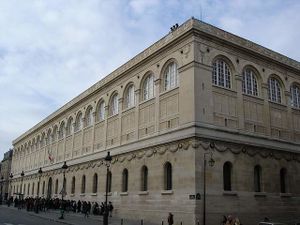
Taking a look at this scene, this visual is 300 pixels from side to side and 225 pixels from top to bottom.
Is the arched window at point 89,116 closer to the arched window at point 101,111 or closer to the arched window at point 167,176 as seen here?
the arched window at point 101,111

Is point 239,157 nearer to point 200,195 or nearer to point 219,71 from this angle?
point 200,195

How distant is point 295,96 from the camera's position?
38812mm

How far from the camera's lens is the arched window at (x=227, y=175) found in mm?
29516

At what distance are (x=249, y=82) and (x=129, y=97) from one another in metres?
12.5

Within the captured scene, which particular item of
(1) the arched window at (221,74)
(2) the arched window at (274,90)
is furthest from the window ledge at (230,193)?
(2) the arched window at (274,90)

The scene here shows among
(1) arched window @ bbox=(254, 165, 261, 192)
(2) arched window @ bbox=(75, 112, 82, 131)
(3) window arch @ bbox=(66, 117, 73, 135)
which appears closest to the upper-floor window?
(2) arched window @ bbox=(75, 112, 82, 131)

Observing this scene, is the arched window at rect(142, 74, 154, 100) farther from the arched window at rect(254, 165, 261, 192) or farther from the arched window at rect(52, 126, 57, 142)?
the arched window at rect(52, 126, 57, 142)

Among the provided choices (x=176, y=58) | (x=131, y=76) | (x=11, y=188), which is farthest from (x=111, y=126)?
(x=11, y=188)

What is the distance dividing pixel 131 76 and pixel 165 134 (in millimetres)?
10020

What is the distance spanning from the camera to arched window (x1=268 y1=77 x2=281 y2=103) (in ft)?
118

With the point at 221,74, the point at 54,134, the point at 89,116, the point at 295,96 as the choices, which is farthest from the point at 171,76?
the point at 54,134

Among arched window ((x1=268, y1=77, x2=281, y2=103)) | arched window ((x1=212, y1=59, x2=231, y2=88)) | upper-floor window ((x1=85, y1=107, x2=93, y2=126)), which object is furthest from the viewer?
upper-floor window ((x1=85, y1=107, x2=93, y2=126))

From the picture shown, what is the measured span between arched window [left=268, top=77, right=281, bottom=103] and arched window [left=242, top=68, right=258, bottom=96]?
211 cm

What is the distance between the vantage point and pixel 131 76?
128 feet
